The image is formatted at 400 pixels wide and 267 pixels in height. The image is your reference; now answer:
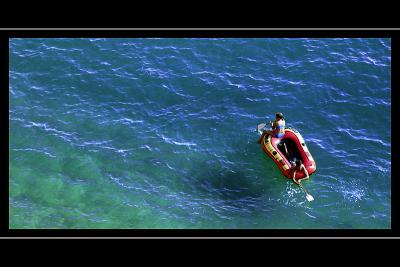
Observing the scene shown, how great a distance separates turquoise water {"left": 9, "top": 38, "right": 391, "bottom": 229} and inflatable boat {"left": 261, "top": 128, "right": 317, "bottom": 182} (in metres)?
0.58

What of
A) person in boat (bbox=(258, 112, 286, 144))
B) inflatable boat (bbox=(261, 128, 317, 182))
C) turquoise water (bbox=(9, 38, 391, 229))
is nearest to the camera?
turquoise water (bbox=(9, 38, 391, 229))

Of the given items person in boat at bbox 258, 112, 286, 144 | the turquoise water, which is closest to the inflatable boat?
person in boat at bbox 258, 112, 286, 144

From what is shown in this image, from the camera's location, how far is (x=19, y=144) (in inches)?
1208

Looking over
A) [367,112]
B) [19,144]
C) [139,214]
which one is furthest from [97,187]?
[367,112]

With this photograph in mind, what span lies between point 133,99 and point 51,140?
16.9 feet

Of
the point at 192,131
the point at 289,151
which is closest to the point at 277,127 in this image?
the point at 289,151

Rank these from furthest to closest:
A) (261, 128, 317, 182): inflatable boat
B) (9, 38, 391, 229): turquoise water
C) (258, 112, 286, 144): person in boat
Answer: (258, 112, 286, 144): person in boat, (261, 128, 317, 182): inflatable boat, (9, 38, 391, 229): turquoise water

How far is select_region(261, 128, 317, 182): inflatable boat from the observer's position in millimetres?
29156

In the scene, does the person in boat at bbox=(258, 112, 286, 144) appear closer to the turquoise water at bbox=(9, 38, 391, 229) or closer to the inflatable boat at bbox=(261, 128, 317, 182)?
the inflatable boat at bbox=(261, 128, 317, 182)

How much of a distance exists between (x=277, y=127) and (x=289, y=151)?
4.48ft

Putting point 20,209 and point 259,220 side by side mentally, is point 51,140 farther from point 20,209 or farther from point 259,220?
point 259,220

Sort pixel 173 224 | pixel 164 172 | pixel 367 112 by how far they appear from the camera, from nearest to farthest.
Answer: pixel 173 224, pixel 164 172, pixel 367 112

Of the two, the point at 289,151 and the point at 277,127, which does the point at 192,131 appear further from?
the point at 289,151

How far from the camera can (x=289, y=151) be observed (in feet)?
100
